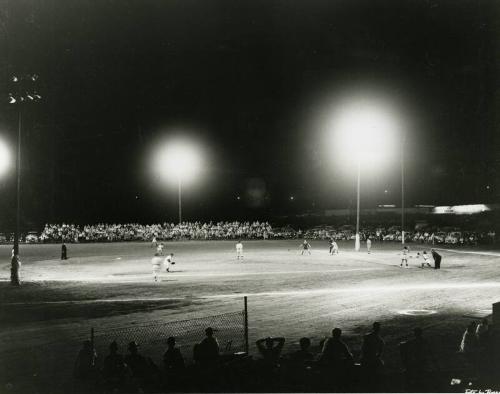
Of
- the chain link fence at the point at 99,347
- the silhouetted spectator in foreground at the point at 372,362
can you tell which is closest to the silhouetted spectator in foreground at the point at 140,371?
the chain link fence at the point at 99,347

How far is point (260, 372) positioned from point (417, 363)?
2.92 meters

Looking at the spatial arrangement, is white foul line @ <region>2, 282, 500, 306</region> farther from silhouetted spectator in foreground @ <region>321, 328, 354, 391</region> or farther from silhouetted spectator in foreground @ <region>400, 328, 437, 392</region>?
silhouetted spectator in foreground @ <region>400, 328, 437, 392</region>

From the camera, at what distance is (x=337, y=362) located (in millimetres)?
9891

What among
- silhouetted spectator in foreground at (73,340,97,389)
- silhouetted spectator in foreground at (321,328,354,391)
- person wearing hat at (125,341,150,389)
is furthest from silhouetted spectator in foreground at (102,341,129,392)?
silhouetted spectator in foreground at (321,328,354,391)

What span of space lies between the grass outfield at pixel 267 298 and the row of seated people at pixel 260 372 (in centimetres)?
118

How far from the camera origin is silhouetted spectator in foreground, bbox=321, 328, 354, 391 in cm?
942

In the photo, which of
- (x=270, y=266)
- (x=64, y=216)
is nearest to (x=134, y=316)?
(x=270, y=266)

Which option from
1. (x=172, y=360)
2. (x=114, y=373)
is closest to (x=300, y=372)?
(x=172, y=360)

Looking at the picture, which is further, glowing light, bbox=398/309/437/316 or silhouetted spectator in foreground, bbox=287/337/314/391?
glowing light, bbox=398/309/437/316

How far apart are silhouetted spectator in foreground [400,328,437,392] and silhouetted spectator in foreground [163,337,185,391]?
394 centimetres

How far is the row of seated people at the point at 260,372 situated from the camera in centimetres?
935

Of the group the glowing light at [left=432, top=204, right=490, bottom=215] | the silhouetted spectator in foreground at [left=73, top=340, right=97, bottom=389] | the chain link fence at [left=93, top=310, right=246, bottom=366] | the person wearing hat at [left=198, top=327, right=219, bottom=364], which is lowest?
the chain link fence at [left=93, top=310, right=246, bottom=366]

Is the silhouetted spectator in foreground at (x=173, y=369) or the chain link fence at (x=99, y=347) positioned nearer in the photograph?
the silhouetted spectator in foreground at (x=173, y=369)

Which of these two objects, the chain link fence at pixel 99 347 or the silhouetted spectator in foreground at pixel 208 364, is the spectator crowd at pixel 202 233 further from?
the silhouetted spectator in foreground at pixel 208 364
